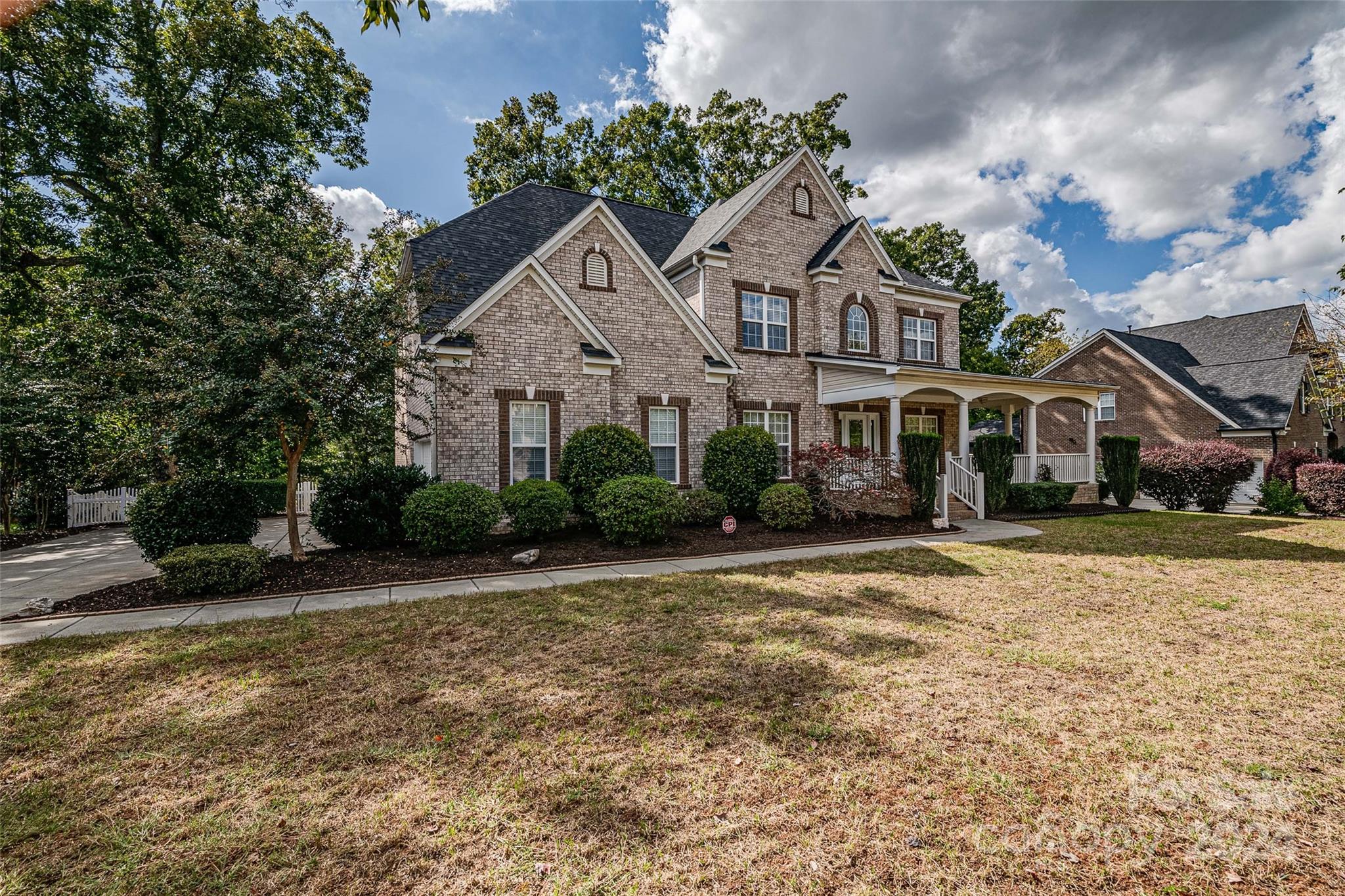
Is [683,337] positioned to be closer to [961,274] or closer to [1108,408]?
[1108,408]

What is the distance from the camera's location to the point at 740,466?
44.5 ft

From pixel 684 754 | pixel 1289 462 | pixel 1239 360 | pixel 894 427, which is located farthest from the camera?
pixel 1239 360

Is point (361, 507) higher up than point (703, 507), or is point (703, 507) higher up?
point (361, 507)

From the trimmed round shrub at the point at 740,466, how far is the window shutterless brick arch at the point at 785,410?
2150 millimetres

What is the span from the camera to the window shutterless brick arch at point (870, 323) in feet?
59.2

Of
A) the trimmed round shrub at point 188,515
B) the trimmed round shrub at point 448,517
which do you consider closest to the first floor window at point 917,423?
the trimmed round shrub at point 448,517

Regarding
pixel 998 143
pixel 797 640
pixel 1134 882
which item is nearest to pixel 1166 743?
pixel 1134 882

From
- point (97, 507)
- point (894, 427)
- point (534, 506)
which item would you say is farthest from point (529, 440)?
point (97, 507)

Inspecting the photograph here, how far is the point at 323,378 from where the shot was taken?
8.28 metres

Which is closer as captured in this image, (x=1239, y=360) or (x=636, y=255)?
(x=636, y=255)

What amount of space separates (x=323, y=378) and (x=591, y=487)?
5321 millimetres

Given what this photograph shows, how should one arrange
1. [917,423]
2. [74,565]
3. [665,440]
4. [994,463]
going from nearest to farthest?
[74,565]
[665,440]
[994,463]
[917,423]

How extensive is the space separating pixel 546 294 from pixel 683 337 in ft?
12.6

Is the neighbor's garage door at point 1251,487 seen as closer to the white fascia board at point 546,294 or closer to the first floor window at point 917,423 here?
the first floor window at point 917,423
